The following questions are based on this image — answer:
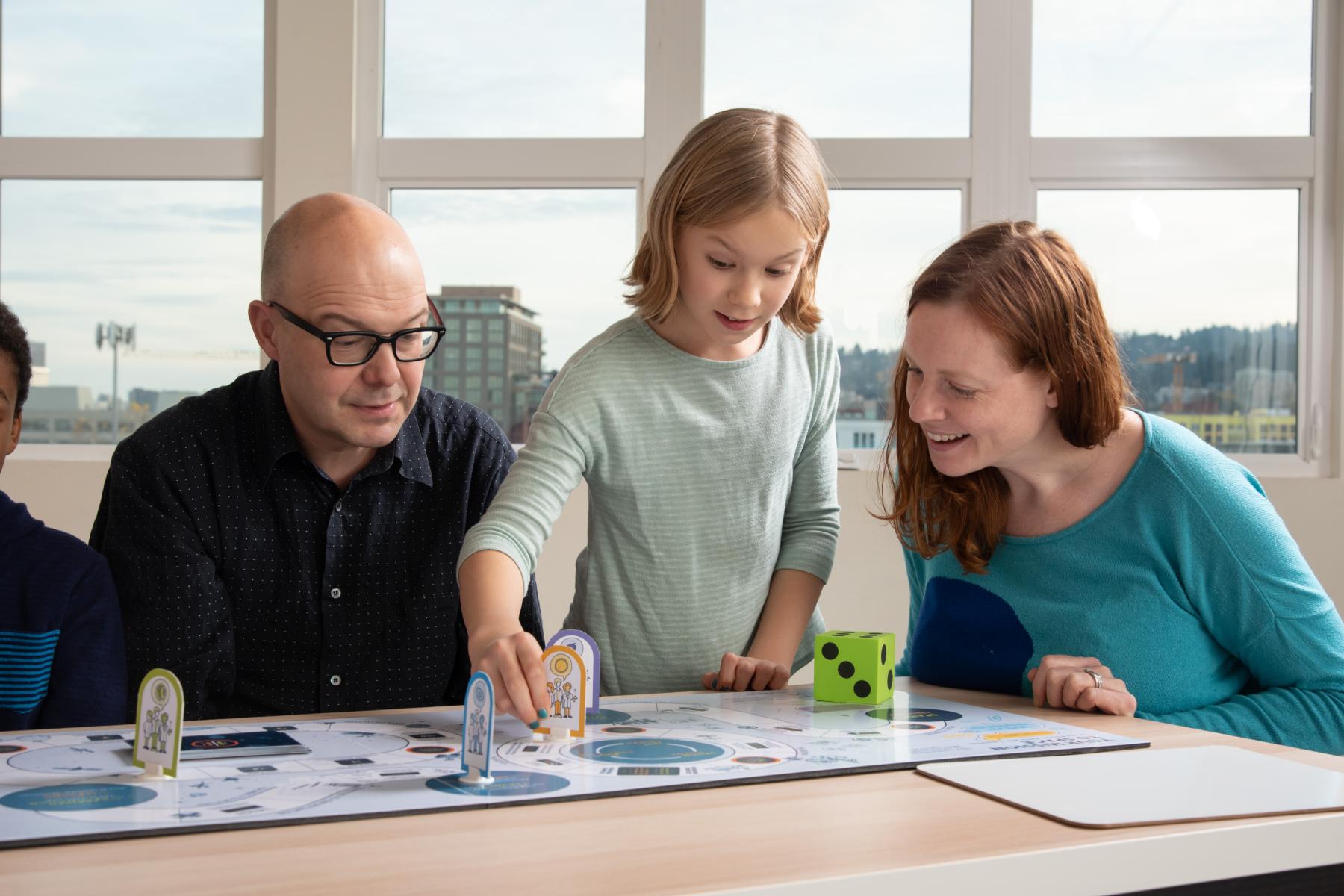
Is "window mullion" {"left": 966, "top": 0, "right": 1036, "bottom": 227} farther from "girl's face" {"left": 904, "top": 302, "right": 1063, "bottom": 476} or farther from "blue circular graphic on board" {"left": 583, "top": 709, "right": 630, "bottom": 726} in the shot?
"blue circular graphic on board" {"left": 583, "top": 709, "right": 630, "bottom": 726}

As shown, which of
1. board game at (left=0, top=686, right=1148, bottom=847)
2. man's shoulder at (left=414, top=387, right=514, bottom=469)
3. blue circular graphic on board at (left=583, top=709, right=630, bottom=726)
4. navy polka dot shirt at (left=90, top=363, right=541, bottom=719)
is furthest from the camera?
man's shoulder at (left=414, top=387, right=514, bottom=469)

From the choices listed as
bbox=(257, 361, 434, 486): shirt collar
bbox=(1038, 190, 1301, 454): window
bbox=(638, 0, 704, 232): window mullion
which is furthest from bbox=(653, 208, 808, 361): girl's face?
bbox=(1038, 190, 1301, 454): window

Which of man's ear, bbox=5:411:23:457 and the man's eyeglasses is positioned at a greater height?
the man's eyeglasses

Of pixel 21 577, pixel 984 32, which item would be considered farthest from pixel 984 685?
pixel 984 32

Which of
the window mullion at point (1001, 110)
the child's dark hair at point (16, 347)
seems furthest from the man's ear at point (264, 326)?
the window mullion at point (1001, 110)

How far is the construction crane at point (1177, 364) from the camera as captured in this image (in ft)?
11.6

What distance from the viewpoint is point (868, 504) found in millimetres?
3396

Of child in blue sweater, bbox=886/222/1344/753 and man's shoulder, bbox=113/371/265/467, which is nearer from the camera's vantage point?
child in blue sweater, bbox=886/222/1344/753

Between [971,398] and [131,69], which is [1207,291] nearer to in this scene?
[971,398]

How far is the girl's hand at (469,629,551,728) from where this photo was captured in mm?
1066

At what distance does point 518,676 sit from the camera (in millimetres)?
1077

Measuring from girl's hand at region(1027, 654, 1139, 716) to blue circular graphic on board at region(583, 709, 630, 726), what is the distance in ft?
1.51

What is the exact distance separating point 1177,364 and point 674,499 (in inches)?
99.8

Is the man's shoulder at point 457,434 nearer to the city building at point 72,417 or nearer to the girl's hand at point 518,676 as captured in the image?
the girl's hand at point 518,676
